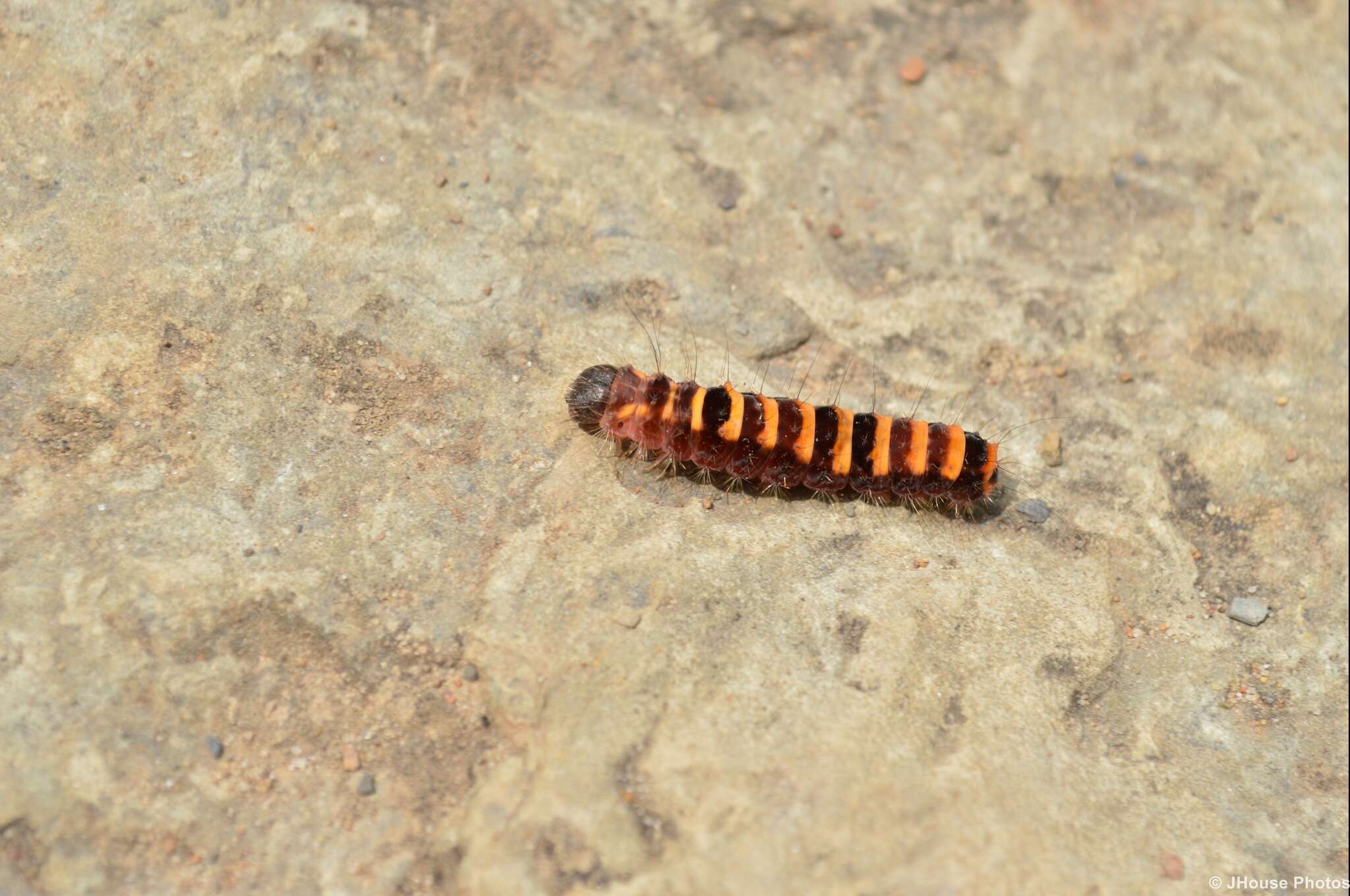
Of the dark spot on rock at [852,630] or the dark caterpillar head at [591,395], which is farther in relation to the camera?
the dark caterpillar head at [591,395]

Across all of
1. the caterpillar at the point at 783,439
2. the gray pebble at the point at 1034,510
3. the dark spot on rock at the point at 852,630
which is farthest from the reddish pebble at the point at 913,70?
the dark spot on rock at the point at 852,630

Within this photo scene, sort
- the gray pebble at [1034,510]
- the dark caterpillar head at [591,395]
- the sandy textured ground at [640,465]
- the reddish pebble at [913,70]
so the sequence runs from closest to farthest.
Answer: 1. the sandy textured ground at [640,465]
2. the dark caterpillar head at [591,395]
3. the gray pebble at [1034,510]
4. the reddish pebble at [913,70]

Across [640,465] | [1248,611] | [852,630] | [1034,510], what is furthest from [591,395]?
[1248,611]

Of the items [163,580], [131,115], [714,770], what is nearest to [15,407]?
A: [163,580]

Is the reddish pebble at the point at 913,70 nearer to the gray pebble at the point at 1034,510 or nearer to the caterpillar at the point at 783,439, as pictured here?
the caterpillar at the point at 783,439

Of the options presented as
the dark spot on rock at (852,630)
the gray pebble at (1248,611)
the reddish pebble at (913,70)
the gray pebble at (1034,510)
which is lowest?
the gray pebble at (1248,611)

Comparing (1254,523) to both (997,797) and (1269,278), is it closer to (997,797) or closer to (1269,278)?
(1269,278)

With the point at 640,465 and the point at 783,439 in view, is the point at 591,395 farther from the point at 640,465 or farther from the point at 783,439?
the point at 783,439
